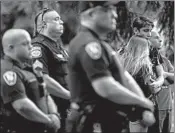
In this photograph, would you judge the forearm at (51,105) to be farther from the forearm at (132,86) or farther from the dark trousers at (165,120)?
the dark trousers at (165,120)

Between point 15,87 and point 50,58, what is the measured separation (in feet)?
1.13

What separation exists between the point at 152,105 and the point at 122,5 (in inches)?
30.6

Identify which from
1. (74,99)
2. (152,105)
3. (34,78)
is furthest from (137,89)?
(34,78)

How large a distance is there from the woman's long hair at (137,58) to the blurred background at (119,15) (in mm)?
84

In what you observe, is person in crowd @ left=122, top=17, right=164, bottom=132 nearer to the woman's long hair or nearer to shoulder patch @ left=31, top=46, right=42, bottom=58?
the woman's long hair

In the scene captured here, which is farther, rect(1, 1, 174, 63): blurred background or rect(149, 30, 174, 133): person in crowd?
rect(149, 30, 174, 133): person in crowd

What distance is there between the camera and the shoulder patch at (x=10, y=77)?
3.80 meters

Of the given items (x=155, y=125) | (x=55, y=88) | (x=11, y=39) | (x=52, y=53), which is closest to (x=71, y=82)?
(x=55, y=88)

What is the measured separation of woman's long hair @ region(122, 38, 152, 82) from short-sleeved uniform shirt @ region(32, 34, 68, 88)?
501 mm

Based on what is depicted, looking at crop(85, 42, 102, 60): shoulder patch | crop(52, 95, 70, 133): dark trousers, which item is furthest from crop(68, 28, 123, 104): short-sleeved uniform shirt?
crop(52, 95, 70, 133): dark trousers

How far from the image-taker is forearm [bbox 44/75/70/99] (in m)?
3.91

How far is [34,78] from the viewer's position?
3857 mm

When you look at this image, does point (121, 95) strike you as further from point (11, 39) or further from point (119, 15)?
point (11, 39)

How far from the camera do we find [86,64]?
12.3 ft
